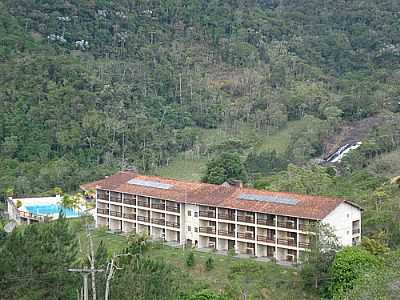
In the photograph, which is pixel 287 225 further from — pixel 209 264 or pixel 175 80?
pixel 175 80

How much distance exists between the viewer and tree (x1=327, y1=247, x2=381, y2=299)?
93.7ft

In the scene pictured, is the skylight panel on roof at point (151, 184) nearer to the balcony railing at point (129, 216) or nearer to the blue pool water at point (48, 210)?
the balcony railing at point (129, 216)

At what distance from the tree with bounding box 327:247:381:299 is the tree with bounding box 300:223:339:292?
1.73ft

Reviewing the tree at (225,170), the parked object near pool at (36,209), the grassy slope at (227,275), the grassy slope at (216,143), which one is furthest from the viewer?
the grassy slope at (216,143)

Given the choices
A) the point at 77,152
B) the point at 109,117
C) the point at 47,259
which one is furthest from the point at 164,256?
the point at 109,117

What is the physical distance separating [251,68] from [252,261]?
153ft

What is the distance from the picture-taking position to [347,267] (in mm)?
29016

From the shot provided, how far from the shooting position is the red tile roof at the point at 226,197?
33.3 m

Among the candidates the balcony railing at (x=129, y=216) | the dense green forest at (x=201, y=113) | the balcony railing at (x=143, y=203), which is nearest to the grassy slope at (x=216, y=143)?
the dense green forest at (x=201, y=113)

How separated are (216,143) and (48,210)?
59.1ft

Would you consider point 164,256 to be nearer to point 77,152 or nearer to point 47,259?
point 47,259

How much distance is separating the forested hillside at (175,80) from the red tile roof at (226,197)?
40.0 ft

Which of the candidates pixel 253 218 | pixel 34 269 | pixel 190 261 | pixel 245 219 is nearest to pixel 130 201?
pixel 245 219

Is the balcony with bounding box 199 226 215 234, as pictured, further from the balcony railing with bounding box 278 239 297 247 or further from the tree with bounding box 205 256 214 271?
the balcony railing with bounding box 278 239 297 247
